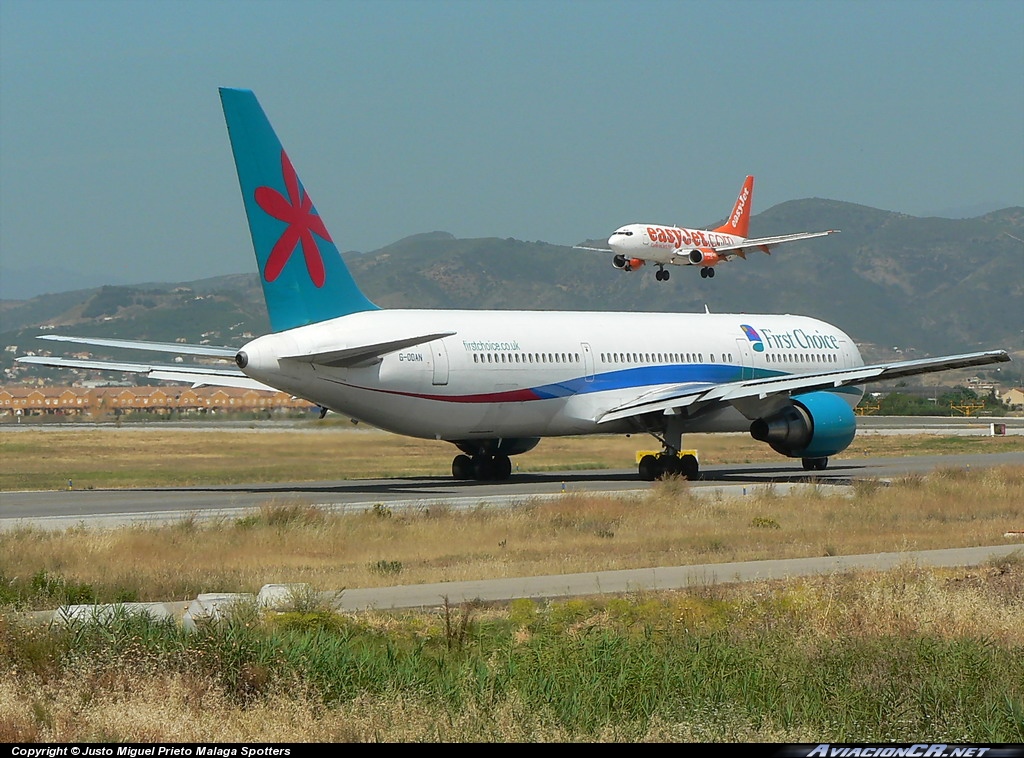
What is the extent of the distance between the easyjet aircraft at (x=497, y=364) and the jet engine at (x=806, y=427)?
1.6 inches

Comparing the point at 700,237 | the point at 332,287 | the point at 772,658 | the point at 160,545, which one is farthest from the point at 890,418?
the point at 772,658

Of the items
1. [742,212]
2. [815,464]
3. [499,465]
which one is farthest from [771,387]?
[742,212]

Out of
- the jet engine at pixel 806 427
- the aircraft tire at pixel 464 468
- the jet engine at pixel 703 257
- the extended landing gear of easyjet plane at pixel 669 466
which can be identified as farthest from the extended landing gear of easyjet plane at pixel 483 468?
the jet engine at pixel 703 257

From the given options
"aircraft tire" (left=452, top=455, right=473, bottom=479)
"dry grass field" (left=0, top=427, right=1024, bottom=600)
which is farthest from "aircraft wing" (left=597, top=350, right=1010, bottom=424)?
"aircraft tire" (left=452, top=455, right=473, bottom=479)

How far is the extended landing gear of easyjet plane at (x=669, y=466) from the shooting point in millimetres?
36781

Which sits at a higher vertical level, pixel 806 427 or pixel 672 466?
pixel 806 427

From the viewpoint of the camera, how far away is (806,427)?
37.0 m

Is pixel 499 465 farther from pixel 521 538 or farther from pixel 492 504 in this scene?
pixel 521 538

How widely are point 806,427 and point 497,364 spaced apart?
8.25 meters

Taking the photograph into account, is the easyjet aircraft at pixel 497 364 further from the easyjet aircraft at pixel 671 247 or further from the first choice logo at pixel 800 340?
the easyjet aircraft at pixel 671 247

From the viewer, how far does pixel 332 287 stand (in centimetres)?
3159

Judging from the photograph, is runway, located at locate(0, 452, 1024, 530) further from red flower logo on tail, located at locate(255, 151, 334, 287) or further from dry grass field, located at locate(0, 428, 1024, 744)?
red flower logo on tail, located at locate(255, 151, 334, 287)

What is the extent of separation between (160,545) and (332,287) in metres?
11.7
